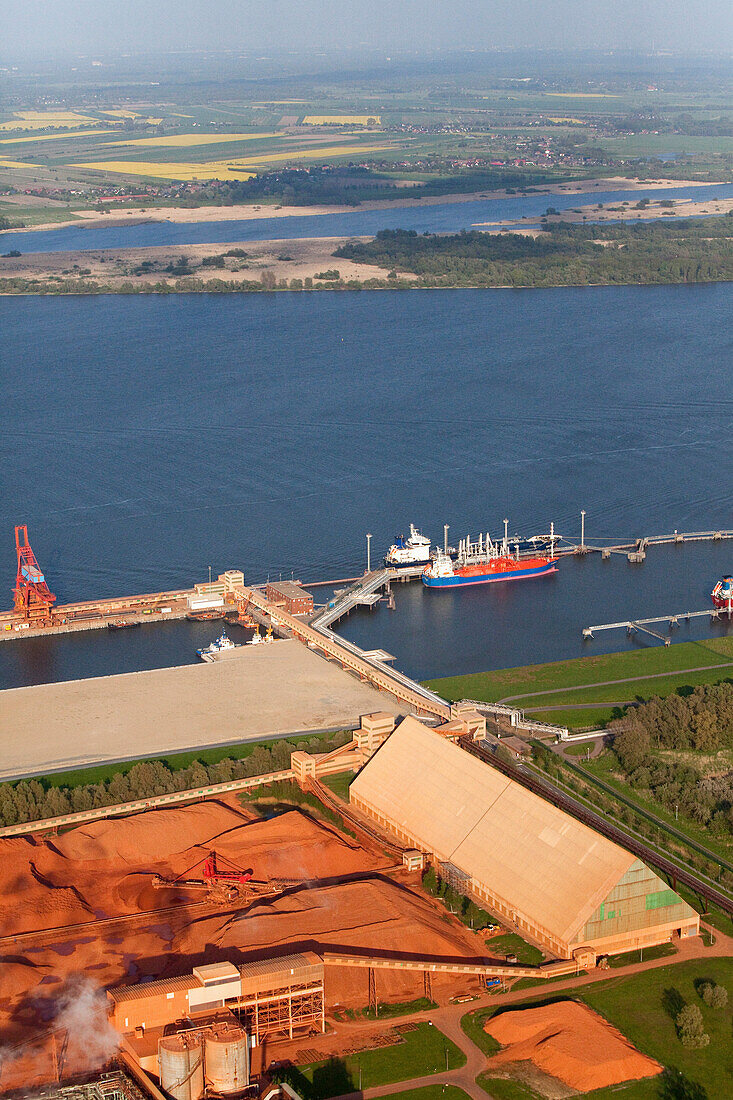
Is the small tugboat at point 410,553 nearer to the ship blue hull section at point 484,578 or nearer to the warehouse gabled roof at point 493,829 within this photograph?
the ship blue hull section at point 484,578

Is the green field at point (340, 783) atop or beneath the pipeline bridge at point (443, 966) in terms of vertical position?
beneath

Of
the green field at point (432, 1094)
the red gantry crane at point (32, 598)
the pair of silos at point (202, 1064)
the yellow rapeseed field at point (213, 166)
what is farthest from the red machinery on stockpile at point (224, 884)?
the yellow rapeseed field at point (213, 166)

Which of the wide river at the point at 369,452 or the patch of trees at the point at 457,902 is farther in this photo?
the wide river at the point at 369,452

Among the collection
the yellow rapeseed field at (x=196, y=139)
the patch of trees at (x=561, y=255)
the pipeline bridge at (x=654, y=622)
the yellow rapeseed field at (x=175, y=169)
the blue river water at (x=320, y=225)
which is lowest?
the pipeline bridge at (x=654, y=622)

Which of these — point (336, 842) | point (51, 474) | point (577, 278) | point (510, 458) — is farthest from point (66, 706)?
point (577, 278)

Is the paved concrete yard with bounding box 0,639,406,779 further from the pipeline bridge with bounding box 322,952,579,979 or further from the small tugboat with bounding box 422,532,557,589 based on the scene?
the pipeline bridge with bounding box 322,952,579,979

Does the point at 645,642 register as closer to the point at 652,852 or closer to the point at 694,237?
the point at 652,852

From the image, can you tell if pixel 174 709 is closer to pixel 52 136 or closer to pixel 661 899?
pixel 661 899
